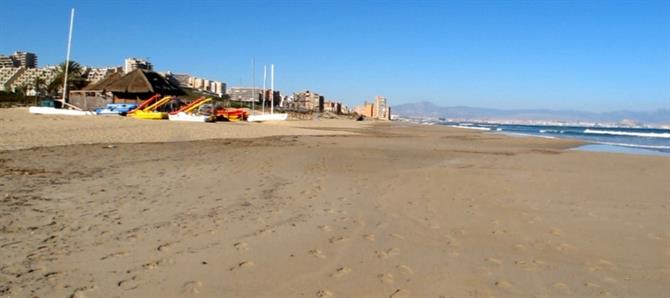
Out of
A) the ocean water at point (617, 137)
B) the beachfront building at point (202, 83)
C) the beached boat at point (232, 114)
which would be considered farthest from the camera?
the beachfront building at point (202, 83)

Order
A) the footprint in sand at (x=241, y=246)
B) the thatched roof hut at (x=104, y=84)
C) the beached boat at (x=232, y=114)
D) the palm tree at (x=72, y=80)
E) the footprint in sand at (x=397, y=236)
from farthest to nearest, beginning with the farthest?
the palm tree at (x=72, y=80) → the thatched roof hut at (x=104, y=84) → the beached boat at (x=232, y=114) → the footprint in sand at (x=397, y=236) → the footprint in sand at (x=241, y=246)

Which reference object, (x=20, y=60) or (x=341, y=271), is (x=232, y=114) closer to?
(x=341, y=271)

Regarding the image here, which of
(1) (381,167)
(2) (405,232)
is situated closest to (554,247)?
(2) (405,232)

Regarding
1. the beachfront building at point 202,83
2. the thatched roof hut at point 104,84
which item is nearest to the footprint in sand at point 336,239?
the thatched roof hut at point 104,84

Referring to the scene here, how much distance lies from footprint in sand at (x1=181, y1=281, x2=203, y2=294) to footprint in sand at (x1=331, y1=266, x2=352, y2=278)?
2.92ft

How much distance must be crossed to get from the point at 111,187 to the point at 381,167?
218 inches

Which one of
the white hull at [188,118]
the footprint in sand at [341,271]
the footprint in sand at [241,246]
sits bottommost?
the footprint in sand at [341,271]

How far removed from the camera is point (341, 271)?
3.33 metres

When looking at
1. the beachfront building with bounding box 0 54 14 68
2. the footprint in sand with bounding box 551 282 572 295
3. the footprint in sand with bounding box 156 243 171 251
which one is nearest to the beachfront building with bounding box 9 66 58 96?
the beachfront building with bounding box 0 54 14 68

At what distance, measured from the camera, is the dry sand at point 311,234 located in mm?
3064

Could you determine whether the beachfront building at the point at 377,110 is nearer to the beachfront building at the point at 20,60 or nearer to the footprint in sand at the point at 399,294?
the beachfront building at the point at 20,60

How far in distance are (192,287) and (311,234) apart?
1.58 m

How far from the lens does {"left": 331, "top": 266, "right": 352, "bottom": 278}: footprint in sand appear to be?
3242 mm

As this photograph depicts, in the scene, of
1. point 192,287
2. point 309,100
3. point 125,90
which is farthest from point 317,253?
point 309,100
